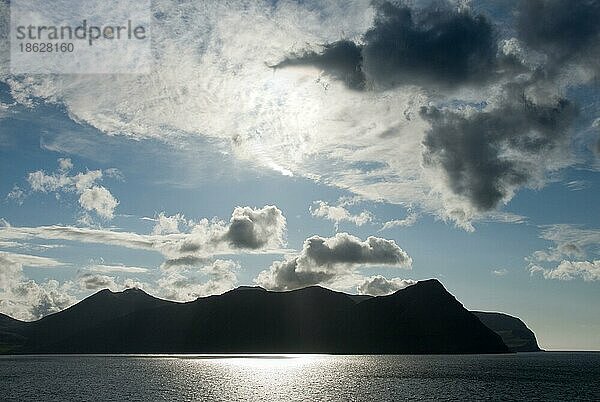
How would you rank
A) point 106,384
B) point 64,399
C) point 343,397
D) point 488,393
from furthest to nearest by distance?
point 106,384
point 488,393
point 343,397
point 64,399

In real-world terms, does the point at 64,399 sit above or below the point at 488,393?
above

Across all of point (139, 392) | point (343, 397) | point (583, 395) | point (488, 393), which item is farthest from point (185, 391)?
point (583, 395)

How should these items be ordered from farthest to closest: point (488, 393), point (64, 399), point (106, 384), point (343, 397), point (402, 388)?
point (106, 384)
point (402, 388)
point (488, 393)
point (343, 397)
point (64, 399)

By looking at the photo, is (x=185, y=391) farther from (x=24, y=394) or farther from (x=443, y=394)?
(x=443, y=394)

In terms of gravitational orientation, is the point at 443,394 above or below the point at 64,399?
below

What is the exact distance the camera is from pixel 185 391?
537 feet

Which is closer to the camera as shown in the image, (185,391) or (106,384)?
(185,391)

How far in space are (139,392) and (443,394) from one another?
85.3 m

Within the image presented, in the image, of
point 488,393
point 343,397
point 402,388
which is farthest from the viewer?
point 402,388

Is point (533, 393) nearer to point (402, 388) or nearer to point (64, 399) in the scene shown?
point (402, 388)

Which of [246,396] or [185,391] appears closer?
[246,396]

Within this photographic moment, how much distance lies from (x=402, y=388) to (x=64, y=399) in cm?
9671

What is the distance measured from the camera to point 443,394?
493ft

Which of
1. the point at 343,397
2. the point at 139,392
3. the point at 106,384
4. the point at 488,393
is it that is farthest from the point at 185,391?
the point at 488,393
